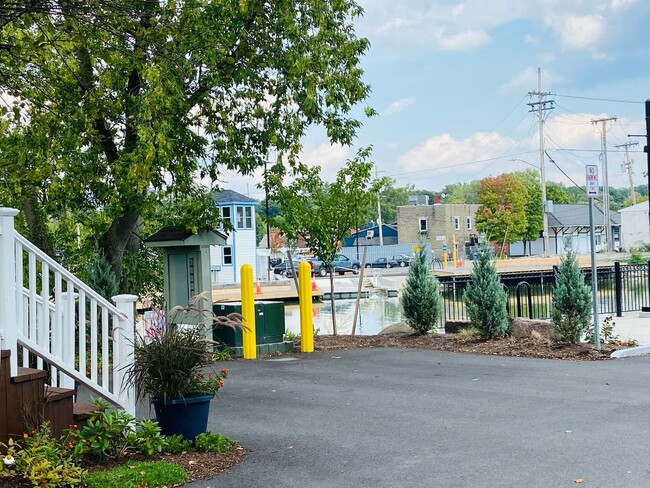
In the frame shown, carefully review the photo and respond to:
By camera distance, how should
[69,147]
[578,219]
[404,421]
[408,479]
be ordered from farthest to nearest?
1. [578,219]
2. [69,147]
3. [404,421]
4. [408,479]

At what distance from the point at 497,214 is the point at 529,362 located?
2731 inches

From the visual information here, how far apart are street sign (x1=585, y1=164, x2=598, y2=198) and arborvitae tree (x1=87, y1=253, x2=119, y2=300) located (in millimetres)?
8552

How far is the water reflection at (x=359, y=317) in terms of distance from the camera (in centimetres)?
2539

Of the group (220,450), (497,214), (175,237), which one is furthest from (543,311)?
(497,214)

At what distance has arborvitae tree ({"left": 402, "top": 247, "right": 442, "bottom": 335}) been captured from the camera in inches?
666

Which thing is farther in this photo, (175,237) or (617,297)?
(617,297)

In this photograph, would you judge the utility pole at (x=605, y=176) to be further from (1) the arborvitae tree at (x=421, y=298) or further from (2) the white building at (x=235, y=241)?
(1) the arborvitae tree at (x=421, y=298)

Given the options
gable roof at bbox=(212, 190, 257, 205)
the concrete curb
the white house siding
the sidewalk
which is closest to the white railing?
the concrete curb

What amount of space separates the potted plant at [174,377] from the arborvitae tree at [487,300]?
356 inches

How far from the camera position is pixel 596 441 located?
748cm

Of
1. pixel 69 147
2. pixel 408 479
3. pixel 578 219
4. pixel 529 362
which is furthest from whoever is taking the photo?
pixel 578 219

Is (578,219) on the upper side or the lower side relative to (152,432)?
upper

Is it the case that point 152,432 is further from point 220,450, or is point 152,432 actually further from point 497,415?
point 497,415

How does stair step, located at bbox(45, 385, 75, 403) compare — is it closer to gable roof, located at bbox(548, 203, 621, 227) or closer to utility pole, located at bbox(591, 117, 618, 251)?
utility pole, located at bbox(591, 117, 618, 251)
